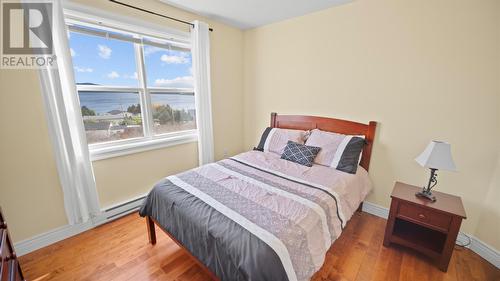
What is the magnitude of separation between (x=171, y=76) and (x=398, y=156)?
277 centimetres

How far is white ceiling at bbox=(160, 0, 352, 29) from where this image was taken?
219 centimetres

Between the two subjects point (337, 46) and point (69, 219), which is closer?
point (69, 219)

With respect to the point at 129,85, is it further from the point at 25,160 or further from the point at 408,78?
the point at 408,78

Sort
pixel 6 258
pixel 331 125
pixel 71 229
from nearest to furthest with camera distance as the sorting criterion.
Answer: pixel 6 258 → pixel 71 229 → pixel 331 125

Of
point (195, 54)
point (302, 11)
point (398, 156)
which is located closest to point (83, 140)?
point (195, 54)

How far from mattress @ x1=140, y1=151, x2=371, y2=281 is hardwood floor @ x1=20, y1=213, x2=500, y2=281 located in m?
0.31

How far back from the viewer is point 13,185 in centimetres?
165

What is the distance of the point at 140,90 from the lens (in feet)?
7.81

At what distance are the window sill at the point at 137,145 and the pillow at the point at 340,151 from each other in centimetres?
166

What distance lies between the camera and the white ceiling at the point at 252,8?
86.2 inches

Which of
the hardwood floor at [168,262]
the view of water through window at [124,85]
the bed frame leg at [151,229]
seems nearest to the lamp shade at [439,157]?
the hardwood floor at [168,262]

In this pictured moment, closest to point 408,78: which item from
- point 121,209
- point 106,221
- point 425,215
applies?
point 425,215

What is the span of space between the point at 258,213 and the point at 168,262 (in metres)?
0.95

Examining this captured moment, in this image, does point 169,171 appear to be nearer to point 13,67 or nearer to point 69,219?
point 69,219
